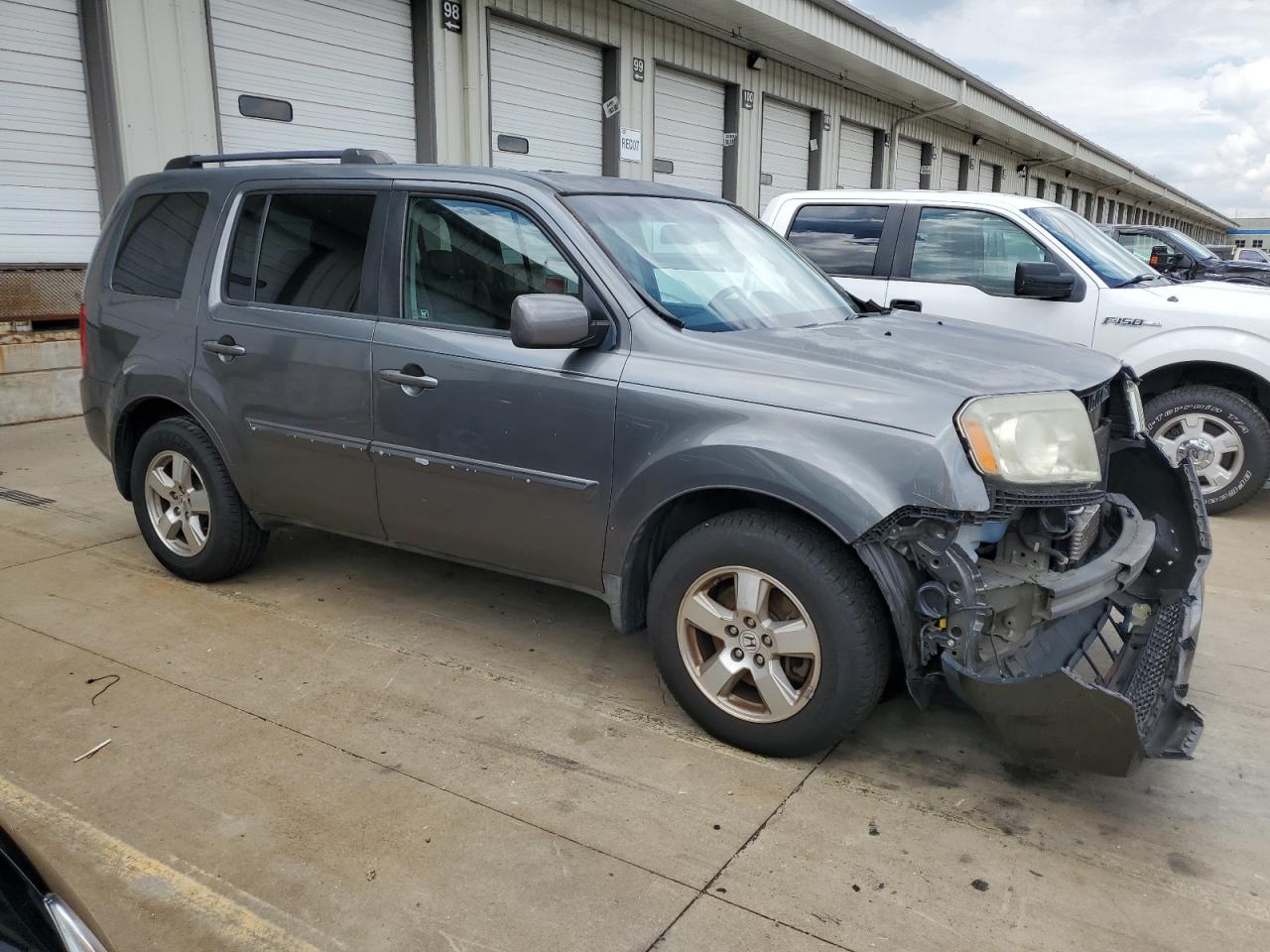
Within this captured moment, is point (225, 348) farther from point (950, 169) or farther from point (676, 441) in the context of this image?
point (950, 169)

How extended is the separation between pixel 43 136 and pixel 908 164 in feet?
58.3

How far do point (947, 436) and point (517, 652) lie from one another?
1.98 m

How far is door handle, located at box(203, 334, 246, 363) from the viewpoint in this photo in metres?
4.08

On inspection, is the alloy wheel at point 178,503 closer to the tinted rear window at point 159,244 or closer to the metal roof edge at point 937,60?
the tinted rear window at point 159,244

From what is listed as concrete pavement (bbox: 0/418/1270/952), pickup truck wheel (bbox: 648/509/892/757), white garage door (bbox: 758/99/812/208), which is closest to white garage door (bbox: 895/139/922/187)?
white garage door (bbox: 758/99/812/208)

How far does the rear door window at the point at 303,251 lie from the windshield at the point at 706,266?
95 centimetres

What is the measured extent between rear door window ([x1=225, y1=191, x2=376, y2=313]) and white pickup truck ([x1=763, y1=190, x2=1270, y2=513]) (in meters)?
3.26

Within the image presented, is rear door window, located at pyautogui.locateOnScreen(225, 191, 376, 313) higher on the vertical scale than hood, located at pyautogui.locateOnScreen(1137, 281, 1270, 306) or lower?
higher

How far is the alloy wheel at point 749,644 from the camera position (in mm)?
2953

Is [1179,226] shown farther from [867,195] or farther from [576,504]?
[576,504]

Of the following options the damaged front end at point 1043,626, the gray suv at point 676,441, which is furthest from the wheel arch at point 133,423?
the damaged front end at point 1043,626

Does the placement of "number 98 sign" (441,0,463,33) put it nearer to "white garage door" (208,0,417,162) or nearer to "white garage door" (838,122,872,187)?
"white garage door" (208,0,417,162)

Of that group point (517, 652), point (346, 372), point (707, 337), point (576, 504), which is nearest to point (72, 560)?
point (346, 372)

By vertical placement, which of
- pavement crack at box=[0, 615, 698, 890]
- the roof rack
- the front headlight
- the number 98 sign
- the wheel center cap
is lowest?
pavement crack at box=[0, 615, 698, 890]
